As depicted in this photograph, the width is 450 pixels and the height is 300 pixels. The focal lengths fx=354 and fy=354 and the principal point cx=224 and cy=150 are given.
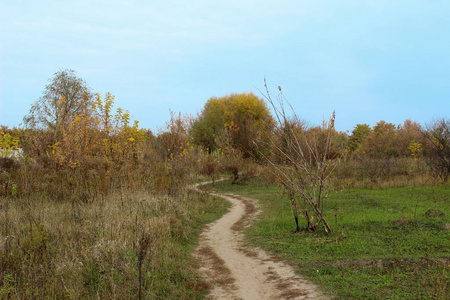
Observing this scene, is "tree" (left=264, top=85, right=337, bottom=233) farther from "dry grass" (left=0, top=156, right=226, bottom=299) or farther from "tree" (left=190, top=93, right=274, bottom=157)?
"tree" (left=190, top=93, right=274, bottom=157)

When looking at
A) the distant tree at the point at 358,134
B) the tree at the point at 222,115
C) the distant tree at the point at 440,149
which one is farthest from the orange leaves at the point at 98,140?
the distant tree at the point at 358,134

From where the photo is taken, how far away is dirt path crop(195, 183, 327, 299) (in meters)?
4.93

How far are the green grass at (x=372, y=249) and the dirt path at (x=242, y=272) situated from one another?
29 centimetres

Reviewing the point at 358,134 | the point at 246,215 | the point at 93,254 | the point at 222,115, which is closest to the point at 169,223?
the point at 93,254

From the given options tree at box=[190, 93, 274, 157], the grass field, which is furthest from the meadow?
tree at box=[190, 93, 274, 157]

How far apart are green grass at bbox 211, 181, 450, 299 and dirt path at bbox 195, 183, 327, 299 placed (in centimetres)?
29

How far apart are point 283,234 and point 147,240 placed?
4301 millimetres

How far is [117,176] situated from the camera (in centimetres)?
1070

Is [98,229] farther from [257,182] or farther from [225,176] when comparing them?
[225,176]

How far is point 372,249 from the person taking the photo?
6.21 m

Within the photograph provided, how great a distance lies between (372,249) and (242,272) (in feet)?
7.70

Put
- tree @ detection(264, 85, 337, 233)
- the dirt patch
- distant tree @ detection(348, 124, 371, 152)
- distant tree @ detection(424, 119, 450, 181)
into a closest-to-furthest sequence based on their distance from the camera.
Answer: tree @ detection(264, 85, 337, 233) < the dirt patch < distant tree @ detection(424, 119, 450, 181) < distant tree @ detection(348, 124, 371, 152)

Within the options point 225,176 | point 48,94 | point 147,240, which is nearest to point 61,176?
point 147,240

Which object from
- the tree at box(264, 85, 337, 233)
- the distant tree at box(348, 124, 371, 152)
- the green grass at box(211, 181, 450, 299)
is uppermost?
the distant tree at box(348, 124, 371, 152)
